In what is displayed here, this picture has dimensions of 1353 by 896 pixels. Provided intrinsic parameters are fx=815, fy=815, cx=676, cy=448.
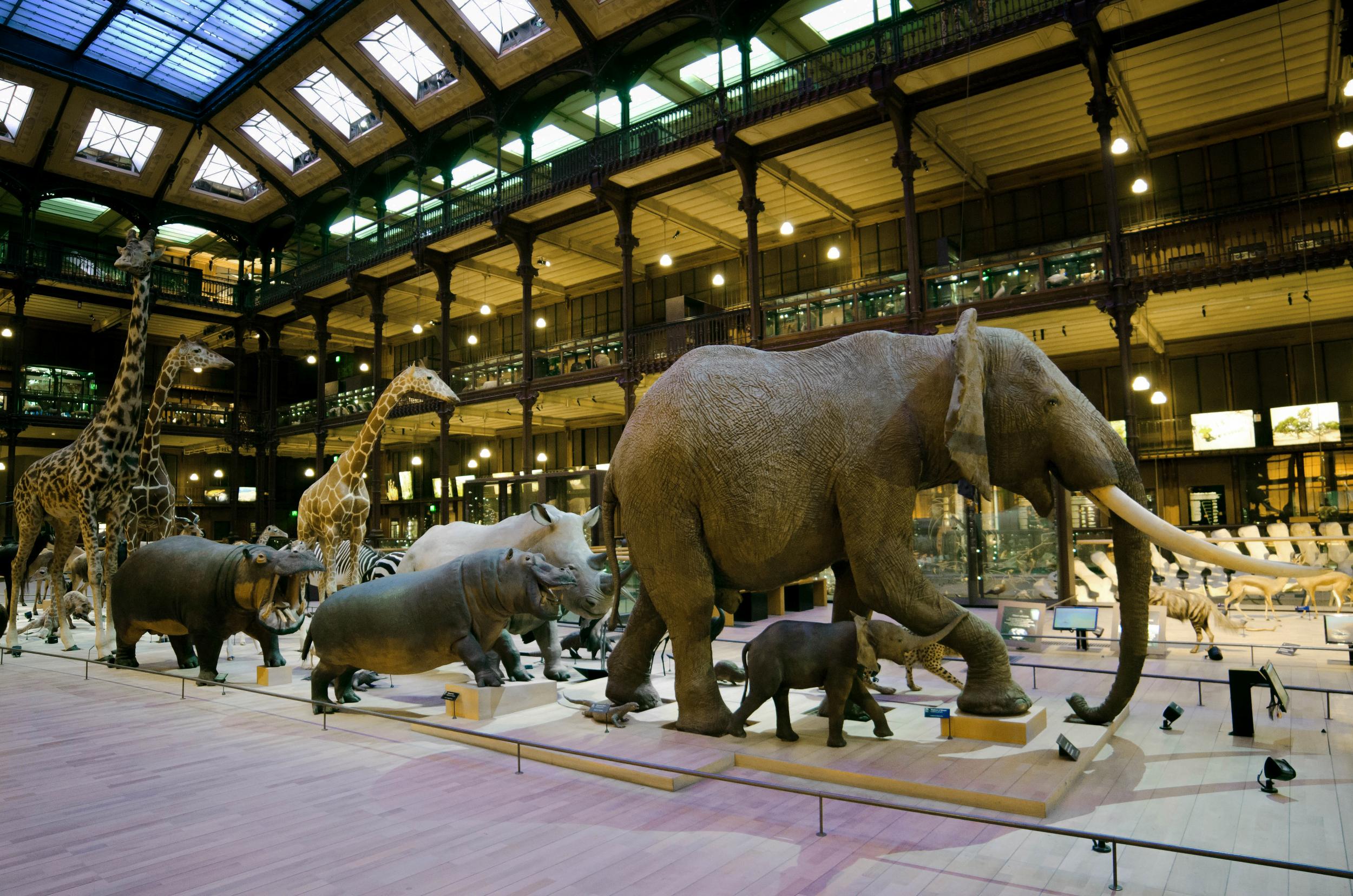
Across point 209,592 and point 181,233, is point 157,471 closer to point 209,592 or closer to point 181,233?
point 209,592

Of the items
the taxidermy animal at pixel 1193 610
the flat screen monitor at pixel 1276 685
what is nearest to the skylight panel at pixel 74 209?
the taxidermy animal at pixel 1193 610

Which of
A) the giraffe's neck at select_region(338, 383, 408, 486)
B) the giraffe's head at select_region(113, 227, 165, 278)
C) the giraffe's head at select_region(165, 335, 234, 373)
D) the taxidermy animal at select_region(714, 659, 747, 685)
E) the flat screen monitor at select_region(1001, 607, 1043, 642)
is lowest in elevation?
the flat screen monitor at select_region(1001, 607, 1043, 642)

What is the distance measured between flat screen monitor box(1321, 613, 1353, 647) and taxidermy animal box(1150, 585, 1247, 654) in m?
0.70

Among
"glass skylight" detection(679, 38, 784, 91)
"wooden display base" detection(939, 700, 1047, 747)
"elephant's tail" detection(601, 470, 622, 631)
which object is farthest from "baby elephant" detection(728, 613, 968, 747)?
"glass skylight" detection(679, 38, 784, 91)

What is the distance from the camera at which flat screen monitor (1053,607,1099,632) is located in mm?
7176

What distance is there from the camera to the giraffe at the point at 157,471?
9688mm

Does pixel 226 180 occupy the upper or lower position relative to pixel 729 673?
upper

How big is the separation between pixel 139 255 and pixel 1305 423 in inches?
770

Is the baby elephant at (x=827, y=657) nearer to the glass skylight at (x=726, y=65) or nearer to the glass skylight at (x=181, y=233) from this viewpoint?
the glass skylight at (x=726, y=65)

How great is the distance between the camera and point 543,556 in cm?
592

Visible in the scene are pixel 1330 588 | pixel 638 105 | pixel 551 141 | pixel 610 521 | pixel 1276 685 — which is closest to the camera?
pixel 1276 685

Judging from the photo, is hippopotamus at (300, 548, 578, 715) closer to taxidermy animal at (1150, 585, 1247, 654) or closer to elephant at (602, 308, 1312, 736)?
elephant at (602, 308, 1312, 736)

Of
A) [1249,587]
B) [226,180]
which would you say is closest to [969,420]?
[1249,587]

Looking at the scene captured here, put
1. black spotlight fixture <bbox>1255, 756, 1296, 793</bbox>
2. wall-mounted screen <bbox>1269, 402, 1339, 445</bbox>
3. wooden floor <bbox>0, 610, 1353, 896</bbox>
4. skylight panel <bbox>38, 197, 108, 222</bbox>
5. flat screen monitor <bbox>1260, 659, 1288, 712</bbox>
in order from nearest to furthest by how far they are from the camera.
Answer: wooden floor <bbox>0, 610, 1353, 896</bbox>
black spotlight fixture <bbox>1255, 756, 1296, 793</bbox>
flat screen monitor <bbox>1260, 659, 1288, 712</bbox>
wall-mounted screen <bbox>1269, 402, 1339, 445</bbox>
skylight panel <bbox>38, 197, 108, 222</bbox>
